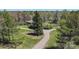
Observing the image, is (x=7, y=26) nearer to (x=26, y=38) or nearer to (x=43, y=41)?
(x=26, y=38)

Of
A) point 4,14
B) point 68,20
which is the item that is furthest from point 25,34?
point 68,20

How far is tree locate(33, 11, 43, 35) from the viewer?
9.19ft

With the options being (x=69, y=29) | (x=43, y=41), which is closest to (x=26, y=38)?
(x=43, y=41)

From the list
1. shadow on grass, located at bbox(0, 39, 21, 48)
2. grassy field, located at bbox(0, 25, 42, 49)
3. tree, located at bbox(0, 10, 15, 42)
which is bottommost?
shadow on grass, located at bbox(0, 39, 21, 48)

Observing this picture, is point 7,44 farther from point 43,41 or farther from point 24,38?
point 43,41

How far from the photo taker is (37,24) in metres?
2.82

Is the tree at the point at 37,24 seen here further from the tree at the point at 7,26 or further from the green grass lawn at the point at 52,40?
the tree at the point at 7,26

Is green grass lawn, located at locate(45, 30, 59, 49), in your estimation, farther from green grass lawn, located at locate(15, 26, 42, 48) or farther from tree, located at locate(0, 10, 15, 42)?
tree, located at locate(0, 10, 15, 42)

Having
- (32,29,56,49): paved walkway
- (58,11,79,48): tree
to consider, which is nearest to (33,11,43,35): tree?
(32,29,56,49): paved walkway

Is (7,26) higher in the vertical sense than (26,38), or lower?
higher

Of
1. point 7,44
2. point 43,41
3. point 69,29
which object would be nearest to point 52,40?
point 43,41

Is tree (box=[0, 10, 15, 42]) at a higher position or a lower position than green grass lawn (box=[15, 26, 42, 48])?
higher

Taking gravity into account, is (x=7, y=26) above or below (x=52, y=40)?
above
